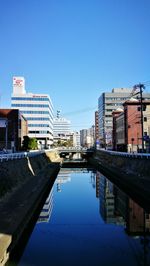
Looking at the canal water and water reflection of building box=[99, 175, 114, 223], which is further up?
the canal water

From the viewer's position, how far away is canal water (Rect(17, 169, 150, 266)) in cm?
1326

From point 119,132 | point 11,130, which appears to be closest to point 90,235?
point 11,130

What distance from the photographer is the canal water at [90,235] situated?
43.5 ft

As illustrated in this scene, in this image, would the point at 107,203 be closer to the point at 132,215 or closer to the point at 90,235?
the point at 132,215

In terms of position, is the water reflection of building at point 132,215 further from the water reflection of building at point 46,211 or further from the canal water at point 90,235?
the water reflection of building at point 46,211

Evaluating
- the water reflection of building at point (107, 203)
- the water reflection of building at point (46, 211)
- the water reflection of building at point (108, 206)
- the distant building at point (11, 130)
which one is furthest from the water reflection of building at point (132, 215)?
the distant building at point (11, 130)

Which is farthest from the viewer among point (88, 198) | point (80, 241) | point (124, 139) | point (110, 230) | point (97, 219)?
point (124, 139)

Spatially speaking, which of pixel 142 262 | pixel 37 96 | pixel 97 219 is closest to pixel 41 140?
pixel 37 96

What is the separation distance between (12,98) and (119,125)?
188 feet

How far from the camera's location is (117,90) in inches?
6624

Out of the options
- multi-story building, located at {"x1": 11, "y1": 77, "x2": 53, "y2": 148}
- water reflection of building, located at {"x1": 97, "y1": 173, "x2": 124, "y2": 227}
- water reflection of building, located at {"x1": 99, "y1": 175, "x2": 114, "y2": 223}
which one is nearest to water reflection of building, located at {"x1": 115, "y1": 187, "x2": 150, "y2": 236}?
water reflection of building, located at {"x1": 97, "y1": 173, "x2": 124, "y2": 227}

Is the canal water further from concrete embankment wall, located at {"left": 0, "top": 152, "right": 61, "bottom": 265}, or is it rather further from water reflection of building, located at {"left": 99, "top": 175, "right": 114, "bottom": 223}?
concrete embankment wall, located at {"left": 0, "top": 152, "right": 61, "bottom": 265}

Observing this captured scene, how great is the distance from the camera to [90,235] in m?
17.2

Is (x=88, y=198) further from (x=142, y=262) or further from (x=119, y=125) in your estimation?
(x=119, y=125)
